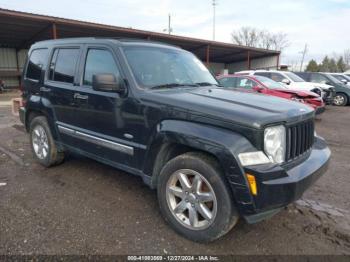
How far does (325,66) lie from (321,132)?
2755 inches

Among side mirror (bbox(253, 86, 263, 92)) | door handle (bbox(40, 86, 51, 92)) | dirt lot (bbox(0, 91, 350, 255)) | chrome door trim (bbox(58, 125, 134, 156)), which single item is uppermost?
door handle (bbox(40, 86, 51, 92))

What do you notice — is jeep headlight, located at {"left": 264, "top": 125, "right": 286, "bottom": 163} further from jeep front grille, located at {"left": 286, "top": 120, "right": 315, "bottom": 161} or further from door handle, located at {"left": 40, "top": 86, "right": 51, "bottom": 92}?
door handle, located at {"left": 40, "top": 86, "right": 51, "bottom": 92}

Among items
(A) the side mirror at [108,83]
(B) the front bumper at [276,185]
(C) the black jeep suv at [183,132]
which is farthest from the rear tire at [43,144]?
(B) the front bumper at [276,185]

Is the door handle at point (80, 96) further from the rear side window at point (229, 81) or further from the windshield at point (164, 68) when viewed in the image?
the rear side window at point (229, 81)

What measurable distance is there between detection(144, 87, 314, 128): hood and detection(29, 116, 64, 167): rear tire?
2.38 meters

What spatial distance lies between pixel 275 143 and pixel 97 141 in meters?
2.20

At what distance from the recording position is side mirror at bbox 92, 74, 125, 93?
317 cm

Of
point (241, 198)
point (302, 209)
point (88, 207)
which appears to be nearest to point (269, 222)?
point (302, 209)

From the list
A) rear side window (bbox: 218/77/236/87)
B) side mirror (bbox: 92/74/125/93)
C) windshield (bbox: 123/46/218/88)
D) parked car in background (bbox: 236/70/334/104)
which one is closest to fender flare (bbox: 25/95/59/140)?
side mirror (bbox: 92/74/125/93)

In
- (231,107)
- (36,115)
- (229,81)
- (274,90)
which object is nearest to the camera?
(231,107)

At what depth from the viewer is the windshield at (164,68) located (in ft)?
11.3

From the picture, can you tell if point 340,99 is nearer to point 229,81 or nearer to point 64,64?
point 229,81

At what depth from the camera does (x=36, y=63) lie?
4.95m

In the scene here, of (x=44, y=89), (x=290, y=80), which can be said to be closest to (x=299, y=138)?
(x=44, y=89)
